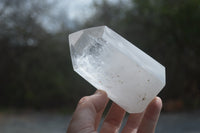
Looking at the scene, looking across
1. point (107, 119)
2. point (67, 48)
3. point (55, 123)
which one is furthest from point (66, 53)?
point (107, 119)

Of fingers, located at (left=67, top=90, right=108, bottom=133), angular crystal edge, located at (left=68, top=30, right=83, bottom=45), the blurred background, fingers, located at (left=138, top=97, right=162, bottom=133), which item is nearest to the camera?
fingers, located at (left=67, top=90, right=108, bottom=133)

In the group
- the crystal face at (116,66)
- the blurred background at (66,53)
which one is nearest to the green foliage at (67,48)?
the blurred background at (66,53)

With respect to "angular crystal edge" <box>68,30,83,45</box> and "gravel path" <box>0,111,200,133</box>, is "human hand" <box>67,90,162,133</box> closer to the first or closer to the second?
"angular crystal edge" <box>68,30,83,45</box>

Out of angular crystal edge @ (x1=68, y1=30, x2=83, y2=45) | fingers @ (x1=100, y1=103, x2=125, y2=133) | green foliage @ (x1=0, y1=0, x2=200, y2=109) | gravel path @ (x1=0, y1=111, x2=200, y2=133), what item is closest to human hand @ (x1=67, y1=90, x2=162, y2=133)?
fingers @ (x1=100, y1=103, x2=125, y2=133)

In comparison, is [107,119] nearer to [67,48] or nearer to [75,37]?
[75,37]

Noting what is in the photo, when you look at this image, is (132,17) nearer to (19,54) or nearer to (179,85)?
(179,85)

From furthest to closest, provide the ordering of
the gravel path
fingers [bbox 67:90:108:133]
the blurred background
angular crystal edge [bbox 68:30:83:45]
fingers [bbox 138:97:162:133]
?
1. the blurred background
2. the gravel path
3. fingers [bbox 138:97:162:133]
4. angular crystal edge [bbox 68:30:83:45]
5. fingers [bbox 67:90:108:133]

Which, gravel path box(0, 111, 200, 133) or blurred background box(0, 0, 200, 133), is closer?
gravel path box(0, 111, 200, 133)

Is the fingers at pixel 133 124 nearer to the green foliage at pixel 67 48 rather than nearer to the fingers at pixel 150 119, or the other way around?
the fingers at pixel 150 119
